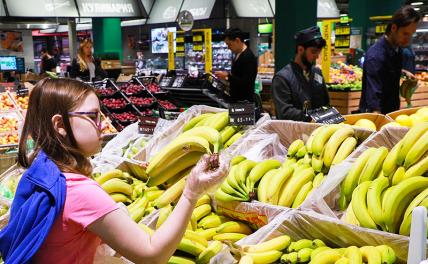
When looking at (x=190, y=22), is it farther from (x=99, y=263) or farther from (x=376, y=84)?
(x=99, y=263)

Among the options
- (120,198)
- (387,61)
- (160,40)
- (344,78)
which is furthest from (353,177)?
(160,40)

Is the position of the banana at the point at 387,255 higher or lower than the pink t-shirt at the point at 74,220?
lower

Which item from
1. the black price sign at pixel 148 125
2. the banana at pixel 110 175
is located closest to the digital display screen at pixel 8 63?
the black price sign at pixel 148 125

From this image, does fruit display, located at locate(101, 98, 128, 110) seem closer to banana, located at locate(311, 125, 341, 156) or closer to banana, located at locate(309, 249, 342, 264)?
banana, located at locate(311, 125, 341, 156)

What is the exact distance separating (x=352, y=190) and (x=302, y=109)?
1.88m

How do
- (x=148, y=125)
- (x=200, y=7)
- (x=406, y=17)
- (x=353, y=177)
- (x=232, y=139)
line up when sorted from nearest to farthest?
(x=353, y=177) < (x=232, y=139) < (x=148, y=125) < (x=406, y=17) < (x=200, y=7)

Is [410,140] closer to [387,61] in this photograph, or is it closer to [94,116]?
[94,116]

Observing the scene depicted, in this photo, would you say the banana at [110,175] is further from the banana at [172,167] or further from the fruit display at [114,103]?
the fruit display at [114,103]

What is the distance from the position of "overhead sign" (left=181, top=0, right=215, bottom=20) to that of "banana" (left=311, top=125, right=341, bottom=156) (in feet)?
34.8

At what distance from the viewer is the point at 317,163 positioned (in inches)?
85.5

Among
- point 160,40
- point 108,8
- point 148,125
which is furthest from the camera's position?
point 160,40

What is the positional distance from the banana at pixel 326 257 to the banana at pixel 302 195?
36 cm

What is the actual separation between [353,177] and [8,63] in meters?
10.1

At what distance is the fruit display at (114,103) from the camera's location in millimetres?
5675
